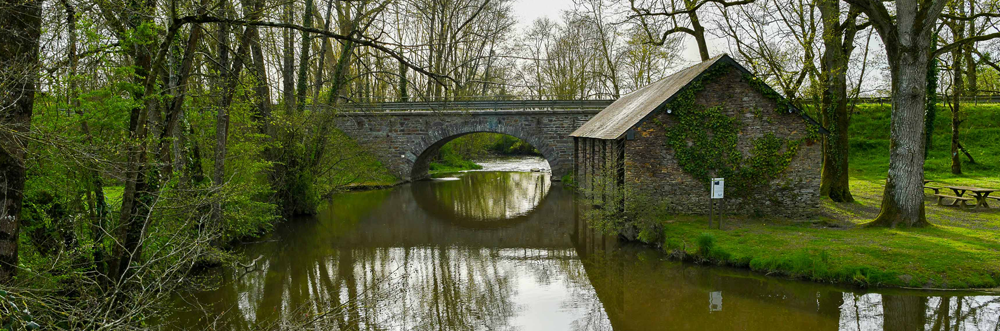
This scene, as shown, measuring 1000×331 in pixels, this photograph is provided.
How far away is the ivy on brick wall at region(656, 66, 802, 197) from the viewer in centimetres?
1227

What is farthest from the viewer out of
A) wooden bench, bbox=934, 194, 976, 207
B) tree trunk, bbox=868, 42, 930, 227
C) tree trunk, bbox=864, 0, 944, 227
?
wooden bench, bbox=934, 194, 976, 207

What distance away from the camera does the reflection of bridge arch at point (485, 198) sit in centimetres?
1583

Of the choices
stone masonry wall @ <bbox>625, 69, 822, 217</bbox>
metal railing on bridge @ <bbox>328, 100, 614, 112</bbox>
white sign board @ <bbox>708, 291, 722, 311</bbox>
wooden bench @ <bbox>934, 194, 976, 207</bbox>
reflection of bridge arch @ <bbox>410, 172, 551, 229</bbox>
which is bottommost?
white sign board @ <bbox>708, 291, 722, 311</bbox>

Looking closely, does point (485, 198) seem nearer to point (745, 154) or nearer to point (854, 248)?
point (745, 154)

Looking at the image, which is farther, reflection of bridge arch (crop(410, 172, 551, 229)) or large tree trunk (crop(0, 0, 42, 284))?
reflection of bridge arch (crop(410, 172, 551, 229))

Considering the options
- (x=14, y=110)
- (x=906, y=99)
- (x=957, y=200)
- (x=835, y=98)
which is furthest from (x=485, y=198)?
(x=14, y=110)

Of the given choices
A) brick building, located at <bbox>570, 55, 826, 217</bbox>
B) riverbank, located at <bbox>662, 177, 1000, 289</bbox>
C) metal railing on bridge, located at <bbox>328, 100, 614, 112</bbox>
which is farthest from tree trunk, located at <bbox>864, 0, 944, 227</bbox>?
metal railing on bridge, located at <bbox>328, 100, 614, 112</bbox>

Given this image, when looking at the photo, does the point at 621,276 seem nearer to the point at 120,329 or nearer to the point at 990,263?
the point at 990,263

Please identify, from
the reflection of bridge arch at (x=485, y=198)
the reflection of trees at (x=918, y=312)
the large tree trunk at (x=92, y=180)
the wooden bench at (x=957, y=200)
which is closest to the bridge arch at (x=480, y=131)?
the reflection of bridge arch at (x=485, y=198)

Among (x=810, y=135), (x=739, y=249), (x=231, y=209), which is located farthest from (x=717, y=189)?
(x=231, y=209)

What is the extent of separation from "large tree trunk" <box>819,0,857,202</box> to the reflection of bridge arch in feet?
25.9

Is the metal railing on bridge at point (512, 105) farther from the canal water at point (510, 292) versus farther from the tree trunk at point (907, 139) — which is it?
the tree trunk at point (907, 139)

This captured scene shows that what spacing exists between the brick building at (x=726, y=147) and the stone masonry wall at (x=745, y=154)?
2 cm

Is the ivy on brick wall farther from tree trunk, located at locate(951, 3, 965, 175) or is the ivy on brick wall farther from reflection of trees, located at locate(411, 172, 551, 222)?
tree trunk, located at locate(951, 3, 965, 175)
